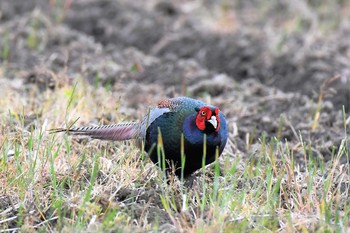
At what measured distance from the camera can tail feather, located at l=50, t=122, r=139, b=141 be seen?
13.7 feet

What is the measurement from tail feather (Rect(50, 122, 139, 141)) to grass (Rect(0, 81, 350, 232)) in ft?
0.34

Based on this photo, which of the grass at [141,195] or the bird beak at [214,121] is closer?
the grass at [141,195]

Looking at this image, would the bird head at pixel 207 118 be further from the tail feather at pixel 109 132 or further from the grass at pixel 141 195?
the tail feather at pixel 109 132

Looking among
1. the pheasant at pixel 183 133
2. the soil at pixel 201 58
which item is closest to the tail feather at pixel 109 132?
the pheasant at pixel 183 133

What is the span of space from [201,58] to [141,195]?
3.77 meters

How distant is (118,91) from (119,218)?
2.74 meters

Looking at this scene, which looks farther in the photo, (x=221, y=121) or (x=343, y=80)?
(x=343, y=80)

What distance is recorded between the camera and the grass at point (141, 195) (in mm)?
3479

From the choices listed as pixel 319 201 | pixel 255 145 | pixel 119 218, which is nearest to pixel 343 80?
pixel 255 145

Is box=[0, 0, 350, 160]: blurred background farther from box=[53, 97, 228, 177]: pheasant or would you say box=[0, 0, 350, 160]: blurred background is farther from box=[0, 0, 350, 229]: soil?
box=[53, 97, 228, 177]: pheasant

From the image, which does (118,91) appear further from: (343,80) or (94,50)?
(343,80)

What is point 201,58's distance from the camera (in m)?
7.48

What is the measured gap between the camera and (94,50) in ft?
24.3

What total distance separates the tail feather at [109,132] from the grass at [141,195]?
104 mm
